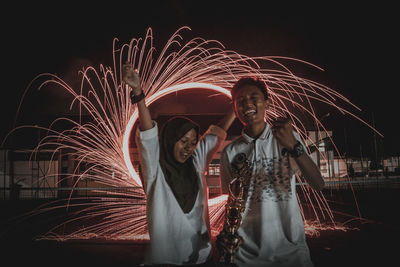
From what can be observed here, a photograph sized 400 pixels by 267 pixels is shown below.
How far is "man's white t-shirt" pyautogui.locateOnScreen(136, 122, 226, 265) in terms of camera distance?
6.08 ft

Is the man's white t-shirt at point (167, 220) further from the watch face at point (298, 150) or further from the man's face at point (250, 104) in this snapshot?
the watch face at point (298, 150)

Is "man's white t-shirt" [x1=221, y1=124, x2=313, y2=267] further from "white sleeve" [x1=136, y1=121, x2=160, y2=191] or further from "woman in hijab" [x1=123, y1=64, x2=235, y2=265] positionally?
"white sleeve" [x1=136, y1=121, x2=160, y2=191]

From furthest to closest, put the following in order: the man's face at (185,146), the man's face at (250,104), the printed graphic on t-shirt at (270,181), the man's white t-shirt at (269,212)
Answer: the man's face at (185,146)
the man's face at (250,104)
the printed graphic on t-shirt at (270,181)
the man's white t-shirt at (269,212)

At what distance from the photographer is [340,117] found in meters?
11.8

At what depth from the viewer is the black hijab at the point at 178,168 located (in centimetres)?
199

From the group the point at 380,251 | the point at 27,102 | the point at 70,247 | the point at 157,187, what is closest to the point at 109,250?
the point at 70,247

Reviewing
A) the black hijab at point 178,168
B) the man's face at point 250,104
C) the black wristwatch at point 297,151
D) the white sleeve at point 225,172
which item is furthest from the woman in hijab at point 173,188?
the black wristwatch at point 297,151

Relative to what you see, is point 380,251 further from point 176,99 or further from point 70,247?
point 176,99

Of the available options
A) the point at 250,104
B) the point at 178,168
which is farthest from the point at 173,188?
the point at 250,104

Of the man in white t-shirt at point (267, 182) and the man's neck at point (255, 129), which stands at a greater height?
the man's neck at point (255, 129)

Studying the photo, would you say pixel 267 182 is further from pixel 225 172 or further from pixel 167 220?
pixel 167 220

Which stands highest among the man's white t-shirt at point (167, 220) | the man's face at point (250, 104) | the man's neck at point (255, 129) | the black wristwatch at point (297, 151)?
the man's face at point (250, 104)

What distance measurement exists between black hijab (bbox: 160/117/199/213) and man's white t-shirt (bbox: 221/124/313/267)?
302 millimetres

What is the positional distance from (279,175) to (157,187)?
948mm
